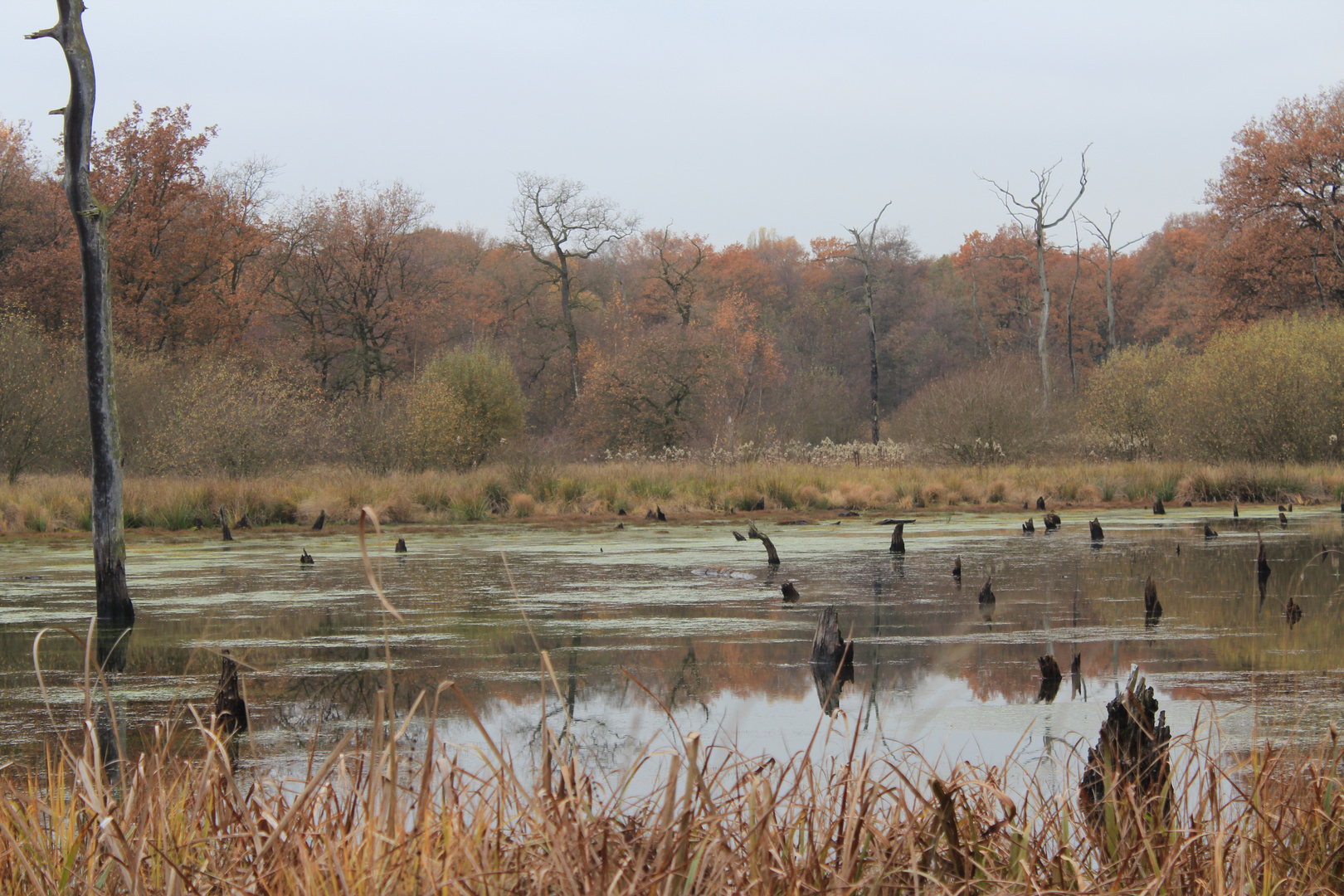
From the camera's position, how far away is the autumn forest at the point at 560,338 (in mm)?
28391

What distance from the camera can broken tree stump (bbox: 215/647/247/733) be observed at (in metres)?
5.14

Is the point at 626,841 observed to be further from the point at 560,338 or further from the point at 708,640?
the point at 560,338

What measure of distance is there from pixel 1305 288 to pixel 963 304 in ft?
86.5

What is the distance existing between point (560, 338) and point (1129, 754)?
167ft

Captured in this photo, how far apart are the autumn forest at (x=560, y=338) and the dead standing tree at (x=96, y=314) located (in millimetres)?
16195

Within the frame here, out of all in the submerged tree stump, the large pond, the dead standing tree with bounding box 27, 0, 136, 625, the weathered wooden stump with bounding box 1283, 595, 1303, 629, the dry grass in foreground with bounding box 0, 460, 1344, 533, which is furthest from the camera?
the dry grass in foreground with bounding box 0, 460, 1344, 533

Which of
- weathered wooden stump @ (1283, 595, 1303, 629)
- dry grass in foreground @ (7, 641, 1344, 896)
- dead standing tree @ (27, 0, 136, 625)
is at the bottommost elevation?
weathered wooden stump @ (1283, 595, 1303, 629)

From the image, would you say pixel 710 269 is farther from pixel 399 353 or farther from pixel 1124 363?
pixel 1124 363

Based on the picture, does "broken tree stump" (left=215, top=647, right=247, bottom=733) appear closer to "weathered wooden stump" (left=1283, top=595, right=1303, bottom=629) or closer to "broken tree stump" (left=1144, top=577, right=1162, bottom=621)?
"broken tree stump" (left=1144, top=577, right=1162, bottom=621)

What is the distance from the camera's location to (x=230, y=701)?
17.8ft

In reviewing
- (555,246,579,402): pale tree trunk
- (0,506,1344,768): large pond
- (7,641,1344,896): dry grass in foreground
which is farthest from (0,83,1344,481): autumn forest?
(7,641,1344,896): dry grass in foreground

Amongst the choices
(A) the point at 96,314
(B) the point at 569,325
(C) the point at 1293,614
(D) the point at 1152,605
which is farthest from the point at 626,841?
(B) the point at 569,325

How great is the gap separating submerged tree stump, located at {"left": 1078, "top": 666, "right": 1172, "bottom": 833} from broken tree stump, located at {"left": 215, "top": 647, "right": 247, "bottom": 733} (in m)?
3.37

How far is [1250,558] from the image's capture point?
13.9 metres
